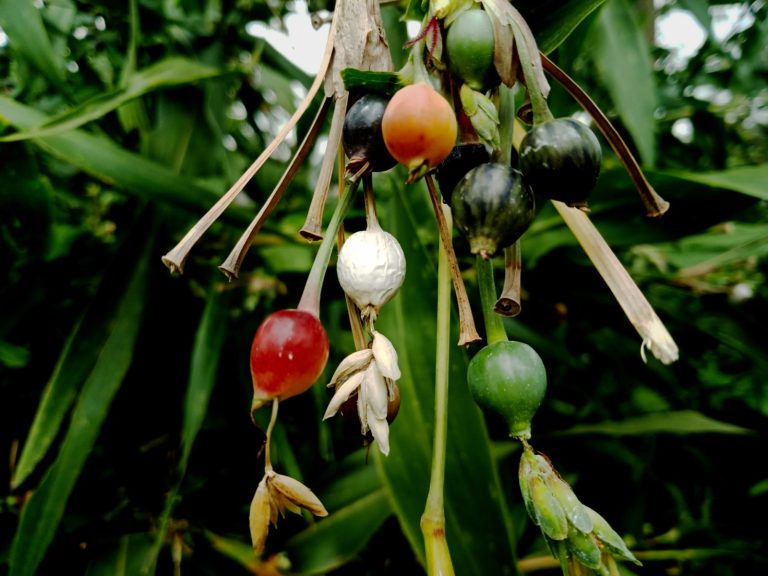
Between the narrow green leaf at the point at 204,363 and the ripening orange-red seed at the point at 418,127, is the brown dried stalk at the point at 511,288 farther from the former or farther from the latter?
the narrow green leaf at the point at 204,363

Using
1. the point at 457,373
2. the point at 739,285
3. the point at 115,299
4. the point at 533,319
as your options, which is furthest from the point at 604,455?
the point at 115,299

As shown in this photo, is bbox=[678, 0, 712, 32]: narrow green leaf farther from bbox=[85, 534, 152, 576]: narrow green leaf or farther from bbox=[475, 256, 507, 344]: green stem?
bbox=[85, 534, 152, 576]: narrow green leaf

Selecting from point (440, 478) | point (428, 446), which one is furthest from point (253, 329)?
point (440, 478)

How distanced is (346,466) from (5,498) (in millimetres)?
427

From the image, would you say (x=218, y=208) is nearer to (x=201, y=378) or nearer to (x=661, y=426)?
(x=201, y=378)

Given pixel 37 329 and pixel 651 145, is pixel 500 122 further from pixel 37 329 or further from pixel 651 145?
pixel 37 329

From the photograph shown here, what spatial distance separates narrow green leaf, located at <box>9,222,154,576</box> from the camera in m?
0.62

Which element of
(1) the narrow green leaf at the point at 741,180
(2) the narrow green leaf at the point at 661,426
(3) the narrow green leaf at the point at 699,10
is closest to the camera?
(1) the narrow green leaf at the point at 741,180

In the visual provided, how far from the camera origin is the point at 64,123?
649mm

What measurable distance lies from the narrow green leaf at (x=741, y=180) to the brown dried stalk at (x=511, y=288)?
38 centimetres

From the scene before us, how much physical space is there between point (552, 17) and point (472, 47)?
0.20 m

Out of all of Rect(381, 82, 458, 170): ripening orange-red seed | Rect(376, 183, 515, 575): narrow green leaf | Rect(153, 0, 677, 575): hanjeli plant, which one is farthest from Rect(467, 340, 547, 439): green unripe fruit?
Rect(376, 183, 515, 575): narrow green leaf

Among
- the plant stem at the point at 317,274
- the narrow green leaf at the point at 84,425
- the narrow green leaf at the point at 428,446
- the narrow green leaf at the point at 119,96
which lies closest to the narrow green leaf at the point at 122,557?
the narrow green leaf at the point at 84,425

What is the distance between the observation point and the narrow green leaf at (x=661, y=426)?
0.83 meters
